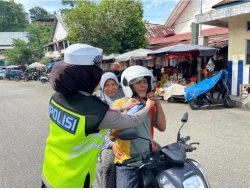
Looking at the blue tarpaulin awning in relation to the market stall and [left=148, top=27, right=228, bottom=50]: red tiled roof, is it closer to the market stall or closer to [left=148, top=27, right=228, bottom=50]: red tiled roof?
the market stall

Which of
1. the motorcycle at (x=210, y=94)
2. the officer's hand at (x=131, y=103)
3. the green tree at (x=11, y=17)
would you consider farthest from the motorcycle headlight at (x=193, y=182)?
the green tree at (x=11, y=17)

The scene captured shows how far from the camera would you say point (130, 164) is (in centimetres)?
246

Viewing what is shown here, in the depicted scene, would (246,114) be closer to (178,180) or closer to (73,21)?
(178,180)

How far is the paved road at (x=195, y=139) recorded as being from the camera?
15.6 feet

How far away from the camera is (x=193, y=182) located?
2152 mm

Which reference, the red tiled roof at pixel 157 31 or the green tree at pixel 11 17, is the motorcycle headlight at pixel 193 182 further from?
the green tree at pixel 11 17

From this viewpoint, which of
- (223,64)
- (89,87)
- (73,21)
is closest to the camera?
(89,87)

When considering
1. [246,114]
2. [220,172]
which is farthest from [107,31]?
[220,172]

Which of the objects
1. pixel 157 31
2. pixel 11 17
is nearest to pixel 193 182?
pixel 157 31

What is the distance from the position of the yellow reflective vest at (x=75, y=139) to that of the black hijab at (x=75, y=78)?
0.06 metres

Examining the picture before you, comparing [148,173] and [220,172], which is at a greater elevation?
[148,173]

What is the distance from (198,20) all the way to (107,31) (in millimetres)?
7593

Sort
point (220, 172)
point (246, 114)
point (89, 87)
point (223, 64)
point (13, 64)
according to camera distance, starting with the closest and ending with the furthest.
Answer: point (89, 87)
point (220, 172)
point (246, 114)
point (223, 64)
point (13, 64)

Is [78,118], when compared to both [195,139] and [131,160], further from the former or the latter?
[195,139]
